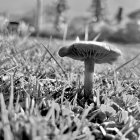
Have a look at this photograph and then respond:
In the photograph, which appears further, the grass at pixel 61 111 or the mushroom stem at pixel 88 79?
the mushroom stem at pixel 88 79

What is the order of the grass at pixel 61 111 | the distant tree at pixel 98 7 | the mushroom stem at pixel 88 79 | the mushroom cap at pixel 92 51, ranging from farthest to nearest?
the distant tree at pixel 98 7
the mushroom stem at pixel 88 79
the mushroom cap at pixel 92 51
the grass at pixel 61 111

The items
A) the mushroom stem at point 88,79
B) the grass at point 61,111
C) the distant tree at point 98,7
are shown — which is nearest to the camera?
the grass at point 61,111

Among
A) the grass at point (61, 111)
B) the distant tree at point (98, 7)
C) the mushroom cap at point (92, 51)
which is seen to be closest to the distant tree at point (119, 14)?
the distant tree at point (98, 7)

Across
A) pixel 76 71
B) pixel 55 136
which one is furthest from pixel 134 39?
pixel 55 136

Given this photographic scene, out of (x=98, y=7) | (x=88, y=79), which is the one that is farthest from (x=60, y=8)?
(x=88, y=79)

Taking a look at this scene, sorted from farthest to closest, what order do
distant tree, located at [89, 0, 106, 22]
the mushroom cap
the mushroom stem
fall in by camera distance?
distant tree, located at [89, 0, 106, 22] → the mushroom stem → the mushroom cap

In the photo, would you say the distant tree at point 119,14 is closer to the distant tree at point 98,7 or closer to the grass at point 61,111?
the distant tree at point 98,7

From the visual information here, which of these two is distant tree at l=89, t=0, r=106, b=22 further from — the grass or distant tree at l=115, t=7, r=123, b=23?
the grass

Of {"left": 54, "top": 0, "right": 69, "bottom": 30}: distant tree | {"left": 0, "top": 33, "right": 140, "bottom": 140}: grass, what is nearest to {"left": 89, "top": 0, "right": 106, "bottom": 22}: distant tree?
{"left": 54, "top": 0, "right": 69, "bottom": 30}: distant tree
